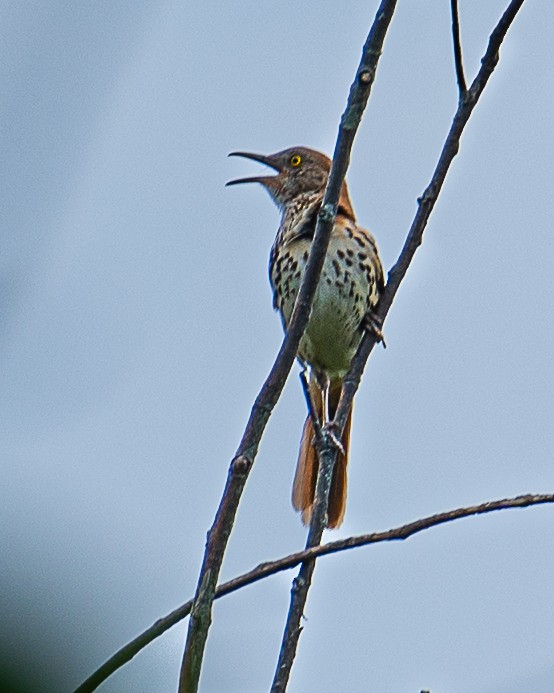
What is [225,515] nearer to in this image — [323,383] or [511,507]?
[511,507]

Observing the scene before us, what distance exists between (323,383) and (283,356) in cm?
364

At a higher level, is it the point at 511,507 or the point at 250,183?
the point at 250,183

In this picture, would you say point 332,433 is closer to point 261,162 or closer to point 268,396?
point 268,396

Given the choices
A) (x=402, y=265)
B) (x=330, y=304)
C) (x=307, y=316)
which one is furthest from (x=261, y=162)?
(x=307, y=316)

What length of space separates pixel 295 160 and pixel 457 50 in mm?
3679

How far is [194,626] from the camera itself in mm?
1470

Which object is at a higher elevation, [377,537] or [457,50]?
[457,50]

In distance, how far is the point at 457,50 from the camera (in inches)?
109

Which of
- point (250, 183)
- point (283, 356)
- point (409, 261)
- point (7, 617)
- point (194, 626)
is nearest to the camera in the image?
point (7, 617)

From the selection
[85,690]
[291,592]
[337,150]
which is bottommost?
[85,690]

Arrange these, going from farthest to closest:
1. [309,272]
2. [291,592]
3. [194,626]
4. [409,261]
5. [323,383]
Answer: [323,383] → [409,261] → [291,592] → [309,272] → [194,626]

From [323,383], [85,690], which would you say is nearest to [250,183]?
[323,383]

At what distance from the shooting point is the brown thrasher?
4883mm

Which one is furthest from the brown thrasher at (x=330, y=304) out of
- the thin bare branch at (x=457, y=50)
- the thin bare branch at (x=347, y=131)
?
the thin bare branch at (x=347, y=131)
